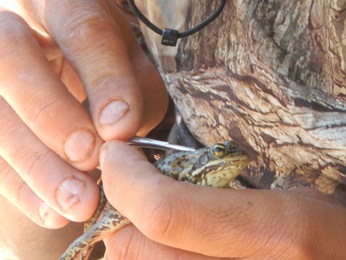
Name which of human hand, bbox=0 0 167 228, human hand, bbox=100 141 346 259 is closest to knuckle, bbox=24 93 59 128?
human hand, bbox=0 0 167 228

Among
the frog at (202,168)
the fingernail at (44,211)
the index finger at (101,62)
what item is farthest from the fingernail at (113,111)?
the fingernail at (44,211)

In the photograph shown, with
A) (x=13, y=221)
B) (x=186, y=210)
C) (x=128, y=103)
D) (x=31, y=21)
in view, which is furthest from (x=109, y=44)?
(x=13, y=221)

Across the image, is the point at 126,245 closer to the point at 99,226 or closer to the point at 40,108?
the point at 99,226

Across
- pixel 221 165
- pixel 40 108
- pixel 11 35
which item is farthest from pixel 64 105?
pixel 221 165

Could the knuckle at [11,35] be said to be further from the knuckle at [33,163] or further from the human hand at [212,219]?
the human hand at [212,219]

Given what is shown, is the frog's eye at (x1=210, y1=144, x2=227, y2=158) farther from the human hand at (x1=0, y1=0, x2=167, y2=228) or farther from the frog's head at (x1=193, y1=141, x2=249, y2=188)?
the human hand at (x1=0, y1=0, x2=167, y2=228)

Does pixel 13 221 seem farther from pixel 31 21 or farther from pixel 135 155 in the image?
pixel 135 155
